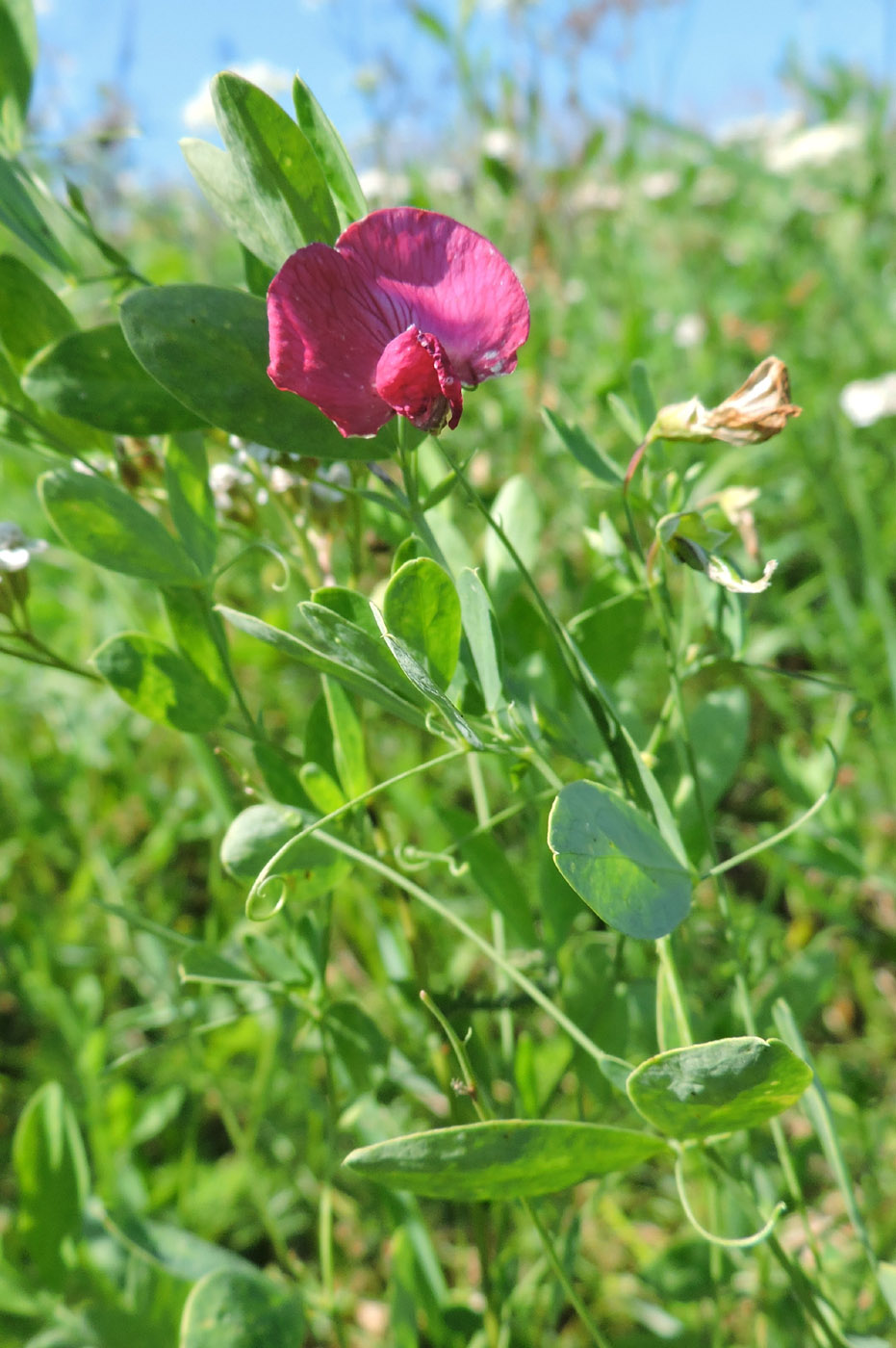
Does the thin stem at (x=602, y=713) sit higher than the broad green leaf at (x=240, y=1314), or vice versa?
the thin stem at (x=602, y=713)

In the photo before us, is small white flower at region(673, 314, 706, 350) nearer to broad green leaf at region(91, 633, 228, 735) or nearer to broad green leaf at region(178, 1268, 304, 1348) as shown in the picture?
broad green leaf at region(91, 633, 228, 735)

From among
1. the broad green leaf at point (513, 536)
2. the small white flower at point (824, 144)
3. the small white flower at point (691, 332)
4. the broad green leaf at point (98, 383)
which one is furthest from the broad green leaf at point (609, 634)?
the small white flower at point (824, 144)

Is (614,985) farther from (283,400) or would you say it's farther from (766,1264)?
(283,400)

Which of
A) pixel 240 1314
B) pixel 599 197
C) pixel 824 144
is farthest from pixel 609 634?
pixel 824 144

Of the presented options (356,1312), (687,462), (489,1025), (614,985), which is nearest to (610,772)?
(614,985)

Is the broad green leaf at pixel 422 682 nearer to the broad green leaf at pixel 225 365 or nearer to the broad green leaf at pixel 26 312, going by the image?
the broad green leaf at pixel 225 365

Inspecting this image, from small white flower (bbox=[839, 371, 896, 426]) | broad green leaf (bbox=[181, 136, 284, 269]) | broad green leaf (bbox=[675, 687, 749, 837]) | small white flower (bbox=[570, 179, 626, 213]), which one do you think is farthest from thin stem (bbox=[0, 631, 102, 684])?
small white flower (bbox=[570, 179, 626, 213])
